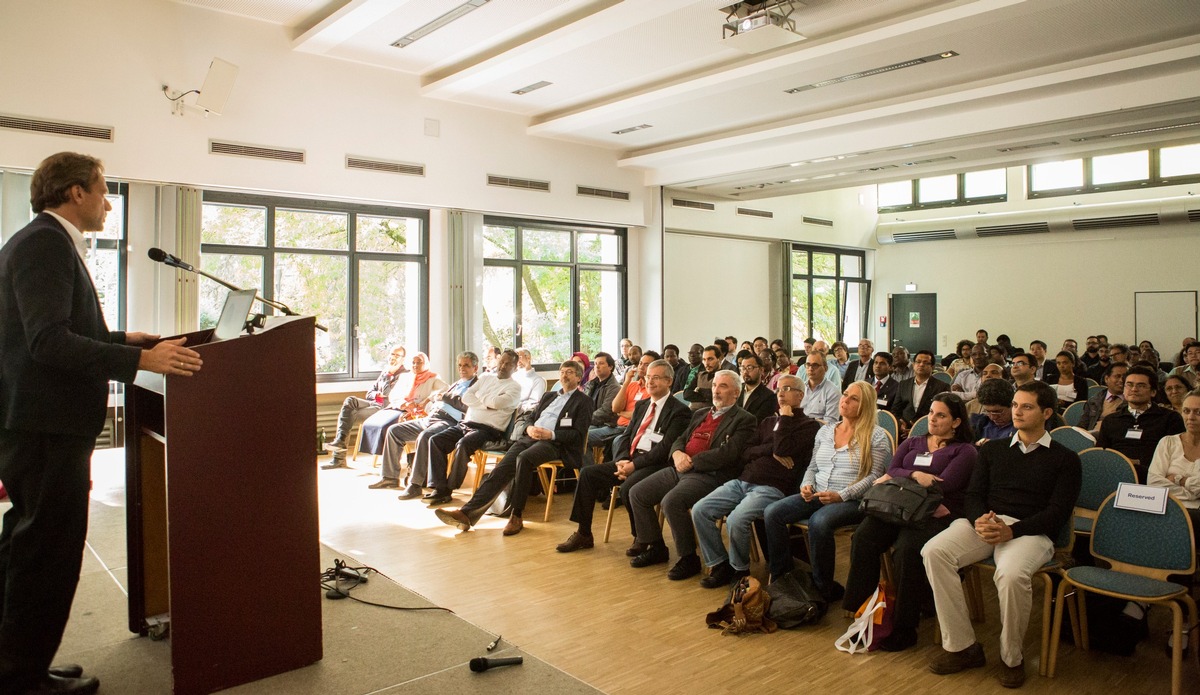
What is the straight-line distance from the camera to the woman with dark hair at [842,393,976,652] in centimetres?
343

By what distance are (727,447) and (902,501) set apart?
1.25 m

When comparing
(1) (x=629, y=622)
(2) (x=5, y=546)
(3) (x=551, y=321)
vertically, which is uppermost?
(3) (x=551, y=321)

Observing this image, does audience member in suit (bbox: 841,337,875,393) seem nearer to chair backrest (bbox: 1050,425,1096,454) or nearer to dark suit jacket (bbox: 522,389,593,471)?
dark suit jacket (bbox: 522,389,593,471)

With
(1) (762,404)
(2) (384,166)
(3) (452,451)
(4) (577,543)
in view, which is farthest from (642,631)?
(2) (384,166)

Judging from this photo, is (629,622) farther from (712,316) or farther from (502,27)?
(712,316)

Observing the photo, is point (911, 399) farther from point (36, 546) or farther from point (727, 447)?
point (36, 546)

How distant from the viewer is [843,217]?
52.4 feet

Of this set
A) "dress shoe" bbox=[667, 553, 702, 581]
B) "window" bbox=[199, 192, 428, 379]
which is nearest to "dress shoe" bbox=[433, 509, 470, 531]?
"dress shoe" bbox=[667, 553, 702, 581]

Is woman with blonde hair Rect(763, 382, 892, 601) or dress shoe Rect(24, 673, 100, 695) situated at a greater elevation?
woman with blonde hair Rect(763, 382, 892, 601)

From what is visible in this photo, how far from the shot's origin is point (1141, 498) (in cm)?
321

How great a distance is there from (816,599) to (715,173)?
27.6ft

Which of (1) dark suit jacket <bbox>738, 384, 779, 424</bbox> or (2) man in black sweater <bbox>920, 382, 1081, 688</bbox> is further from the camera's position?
(1) dark suit jacket <bbox>738, 384, 779, 424</bbox>

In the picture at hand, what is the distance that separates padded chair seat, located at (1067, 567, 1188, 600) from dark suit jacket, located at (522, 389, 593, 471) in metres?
3.39

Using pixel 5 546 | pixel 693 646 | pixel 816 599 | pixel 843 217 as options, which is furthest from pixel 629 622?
pixel 843 217
